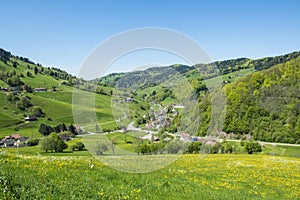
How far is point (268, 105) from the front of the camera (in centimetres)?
14988

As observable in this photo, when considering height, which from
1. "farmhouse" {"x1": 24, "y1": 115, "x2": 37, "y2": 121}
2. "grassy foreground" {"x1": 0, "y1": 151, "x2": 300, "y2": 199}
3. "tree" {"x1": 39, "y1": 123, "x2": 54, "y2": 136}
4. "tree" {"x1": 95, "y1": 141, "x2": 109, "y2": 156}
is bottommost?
"tree" {"x1": 39, "y1": 123, "x2": 54, "y2": 136}

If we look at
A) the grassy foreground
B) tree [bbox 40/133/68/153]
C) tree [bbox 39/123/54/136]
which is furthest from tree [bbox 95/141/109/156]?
tree [bbox 39/123/54/136]

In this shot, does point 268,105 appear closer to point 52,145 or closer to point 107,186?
point 52,145

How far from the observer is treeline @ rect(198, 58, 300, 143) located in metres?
139

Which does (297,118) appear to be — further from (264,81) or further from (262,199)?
(262,199)

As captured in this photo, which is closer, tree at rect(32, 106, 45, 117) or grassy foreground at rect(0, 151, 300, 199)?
grassy foreground at rect(0, 151, 300, 199)

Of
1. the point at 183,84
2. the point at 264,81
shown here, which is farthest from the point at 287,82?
the point at 183,84

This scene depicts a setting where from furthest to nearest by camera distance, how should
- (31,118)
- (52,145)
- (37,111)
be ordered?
(37,111)
(31,118)
(52,145)

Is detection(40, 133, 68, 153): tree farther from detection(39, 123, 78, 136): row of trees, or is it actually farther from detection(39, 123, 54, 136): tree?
detection(39, 123, 54, 136): tree

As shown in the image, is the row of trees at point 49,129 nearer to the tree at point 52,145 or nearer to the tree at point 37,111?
the tree at point 37,111

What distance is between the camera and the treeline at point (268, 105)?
139375 millimetres

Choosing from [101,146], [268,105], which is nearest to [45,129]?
[268,105]

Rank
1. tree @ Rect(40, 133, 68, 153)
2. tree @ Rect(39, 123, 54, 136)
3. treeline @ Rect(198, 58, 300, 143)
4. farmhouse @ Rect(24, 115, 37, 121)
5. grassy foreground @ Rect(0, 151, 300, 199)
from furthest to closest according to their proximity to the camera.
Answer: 1. farmhouse @ Rect(24, 115, 37, 121)
2. tree @ Rect(39, 123, 54, 136)
3. treeline @ Rect(198, 58, 300, 143)
4. tree @ Rect(40, 133, 68, 153)
5. grassy foreground @ Rect(0, 151, 300, 199)

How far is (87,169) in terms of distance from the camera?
41.5 feet
